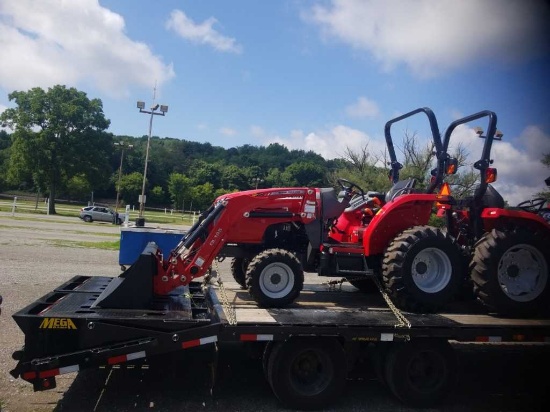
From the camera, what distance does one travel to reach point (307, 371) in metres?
5.44

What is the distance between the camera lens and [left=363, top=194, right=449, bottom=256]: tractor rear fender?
6.65 meters

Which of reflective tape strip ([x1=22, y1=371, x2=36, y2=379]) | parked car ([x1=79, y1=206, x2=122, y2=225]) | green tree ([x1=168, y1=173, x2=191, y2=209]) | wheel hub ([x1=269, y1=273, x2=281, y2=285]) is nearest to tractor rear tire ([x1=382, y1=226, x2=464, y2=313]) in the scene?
wheel hub ([x1=269, y1=273, x2=281, y2=285])

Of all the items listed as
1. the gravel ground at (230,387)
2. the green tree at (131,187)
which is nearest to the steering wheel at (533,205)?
the gravel ground at (230,387)

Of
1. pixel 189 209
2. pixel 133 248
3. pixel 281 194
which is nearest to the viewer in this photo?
pixel 281 194

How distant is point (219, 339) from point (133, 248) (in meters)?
8.64

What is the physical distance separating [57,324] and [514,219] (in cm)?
568

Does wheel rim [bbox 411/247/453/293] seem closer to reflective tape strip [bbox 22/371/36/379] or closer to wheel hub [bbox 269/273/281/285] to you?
wheel hub [bbox 269/273/281/285]

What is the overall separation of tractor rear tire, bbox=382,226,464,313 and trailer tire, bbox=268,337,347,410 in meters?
1.23

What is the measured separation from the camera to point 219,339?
16.8 feet

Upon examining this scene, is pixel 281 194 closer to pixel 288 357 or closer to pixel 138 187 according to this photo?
pixel 288 357

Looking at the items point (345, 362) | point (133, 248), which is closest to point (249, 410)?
point (345, 362)

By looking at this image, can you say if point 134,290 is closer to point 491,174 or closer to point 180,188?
point 491,174

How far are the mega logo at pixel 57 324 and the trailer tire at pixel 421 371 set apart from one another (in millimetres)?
3483

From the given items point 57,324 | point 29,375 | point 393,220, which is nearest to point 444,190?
point 393,220
